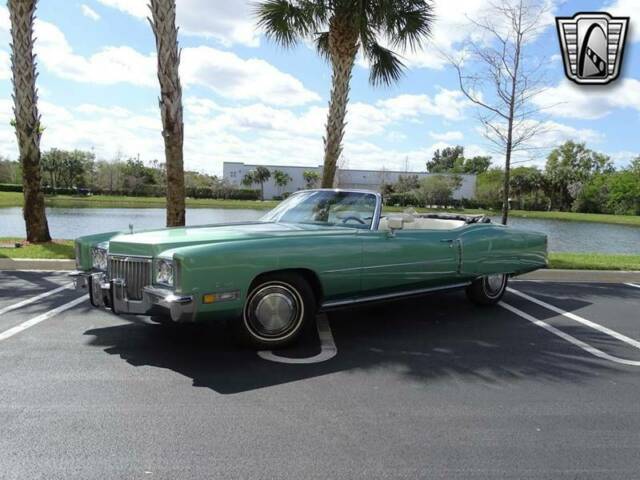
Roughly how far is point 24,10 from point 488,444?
39.9ft

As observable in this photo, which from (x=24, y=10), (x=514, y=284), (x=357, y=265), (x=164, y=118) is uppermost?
(x=24, y=10)

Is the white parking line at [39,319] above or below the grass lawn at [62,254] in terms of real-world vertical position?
below

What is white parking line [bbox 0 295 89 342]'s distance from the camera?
197 inches

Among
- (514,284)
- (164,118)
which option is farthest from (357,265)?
(164,118)

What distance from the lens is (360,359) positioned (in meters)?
4.53

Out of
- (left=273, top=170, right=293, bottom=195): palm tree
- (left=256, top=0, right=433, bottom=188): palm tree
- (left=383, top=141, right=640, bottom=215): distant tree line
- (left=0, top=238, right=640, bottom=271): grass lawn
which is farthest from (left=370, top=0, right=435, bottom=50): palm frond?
(left=273, top=170, right=293, bottom=195): palm tree

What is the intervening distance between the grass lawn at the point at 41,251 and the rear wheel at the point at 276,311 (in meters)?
6.38

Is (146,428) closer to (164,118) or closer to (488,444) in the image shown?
(488,444)

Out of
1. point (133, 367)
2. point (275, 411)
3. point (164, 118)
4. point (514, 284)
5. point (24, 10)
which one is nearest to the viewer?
point (275, 411)

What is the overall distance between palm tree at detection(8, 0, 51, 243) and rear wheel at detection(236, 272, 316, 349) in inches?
348

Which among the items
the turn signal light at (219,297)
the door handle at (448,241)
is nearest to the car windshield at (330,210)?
the door handle at (448,241)

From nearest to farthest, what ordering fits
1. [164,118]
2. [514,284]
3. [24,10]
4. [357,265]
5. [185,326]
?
1. [357,265]
2. [185,326]
3. [514,284]
4. [164,118]
5. [24,10]

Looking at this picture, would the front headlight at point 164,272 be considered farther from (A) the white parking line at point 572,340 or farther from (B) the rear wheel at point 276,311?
(A) the white parking line at point 572,340

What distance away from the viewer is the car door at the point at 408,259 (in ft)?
16.8
